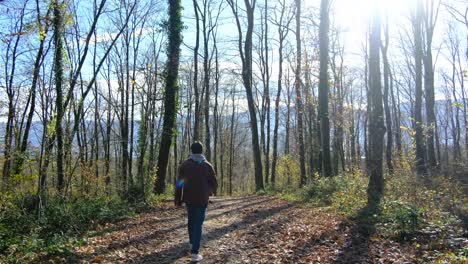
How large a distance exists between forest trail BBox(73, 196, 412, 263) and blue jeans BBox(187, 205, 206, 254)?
0.33m

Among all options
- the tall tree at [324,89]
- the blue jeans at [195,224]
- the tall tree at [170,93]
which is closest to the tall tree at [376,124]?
the tall tree at [324,89]

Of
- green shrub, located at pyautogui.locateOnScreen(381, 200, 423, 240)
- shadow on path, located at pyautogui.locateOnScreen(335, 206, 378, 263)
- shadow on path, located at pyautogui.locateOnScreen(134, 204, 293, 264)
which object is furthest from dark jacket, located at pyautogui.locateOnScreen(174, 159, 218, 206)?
green shrub, located at pyautogui.locateOnScreen(381, 200, 423, 240)

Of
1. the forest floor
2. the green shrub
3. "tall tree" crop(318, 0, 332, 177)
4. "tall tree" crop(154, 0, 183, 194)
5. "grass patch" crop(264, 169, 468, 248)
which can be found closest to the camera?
the forest floor

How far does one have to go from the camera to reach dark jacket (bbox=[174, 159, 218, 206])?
6379 millimetres

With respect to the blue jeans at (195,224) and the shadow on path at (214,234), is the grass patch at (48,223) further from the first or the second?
the blue jeans at (195,224)

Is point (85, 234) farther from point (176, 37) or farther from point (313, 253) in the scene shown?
point (176, 37)

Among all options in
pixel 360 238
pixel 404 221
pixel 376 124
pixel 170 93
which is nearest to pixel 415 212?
pixel 404 221

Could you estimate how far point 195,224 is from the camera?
6.39 m

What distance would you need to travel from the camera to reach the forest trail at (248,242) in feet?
21.2

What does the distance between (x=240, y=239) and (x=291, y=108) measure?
27.8 m

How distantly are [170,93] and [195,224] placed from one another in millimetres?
10137

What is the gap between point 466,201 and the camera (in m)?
9.34

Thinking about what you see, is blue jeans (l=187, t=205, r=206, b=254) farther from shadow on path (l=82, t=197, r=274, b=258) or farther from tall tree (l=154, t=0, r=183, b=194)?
tall tree (l=154, t=0, r=183, b=194)

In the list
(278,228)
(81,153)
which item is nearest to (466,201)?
(278,228)
